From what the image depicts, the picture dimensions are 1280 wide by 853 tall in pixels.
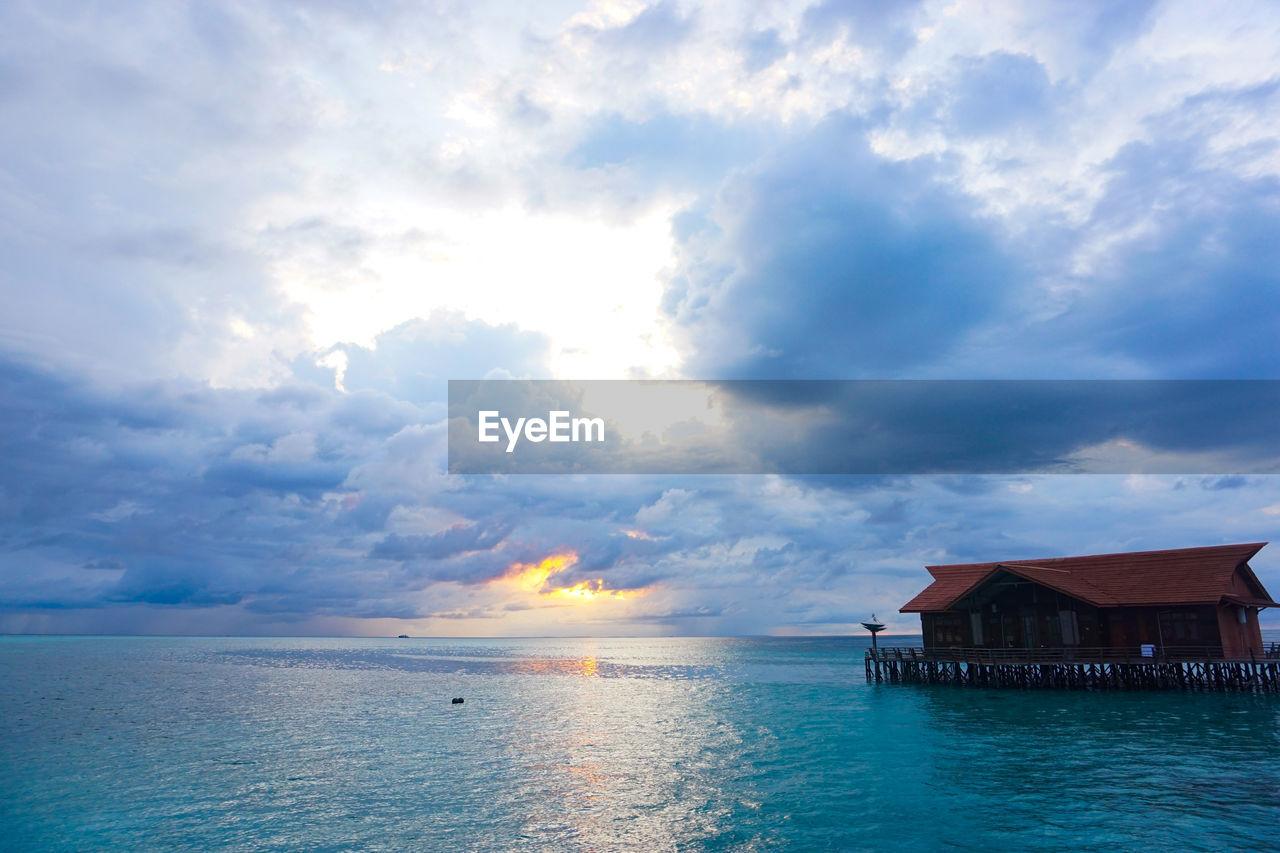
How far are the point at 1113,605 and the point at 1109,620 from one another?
7.07 feet

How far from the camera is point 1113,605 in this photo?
4834 cm

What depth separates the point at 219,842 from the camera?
2203 centimetres

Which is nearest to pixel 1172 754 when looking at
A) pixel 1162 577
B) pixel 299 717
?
pixel 1162 577

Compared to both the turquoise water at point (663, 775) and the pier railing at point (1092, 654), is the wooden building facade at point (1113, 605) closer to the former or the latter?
the pier railing at point (1092, 654)

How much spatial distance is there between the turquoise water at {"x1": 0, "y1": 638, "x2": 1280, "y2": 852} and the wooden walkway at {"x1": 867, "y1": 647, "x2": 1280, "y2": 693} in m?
1.75

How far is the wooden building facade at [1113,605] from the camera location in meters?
46.9

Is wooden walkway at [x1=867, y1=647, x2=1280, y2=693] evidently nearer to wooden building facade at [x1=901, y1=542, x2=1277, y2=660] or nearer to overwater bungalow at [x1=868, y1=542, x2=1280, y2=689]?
overwater bungalow at [x1=868, y1=542, x2=1280, y2=689]

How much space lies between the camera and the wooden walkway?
47.7m

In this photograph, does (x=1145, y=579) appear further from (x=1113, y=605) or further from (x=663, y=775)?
(x=663, y=775)

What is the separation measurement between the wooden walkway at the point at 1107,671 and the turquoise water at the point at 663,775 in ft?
Result: 5.76

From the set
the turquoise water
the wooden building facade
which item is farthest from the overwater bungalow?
the turquoise water

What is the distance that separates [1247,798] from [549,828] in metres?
23.0

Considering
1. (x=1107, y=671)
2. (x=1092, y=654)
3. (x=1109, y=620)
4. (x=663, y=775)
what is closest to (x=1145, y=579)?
(x=1109, y=620)

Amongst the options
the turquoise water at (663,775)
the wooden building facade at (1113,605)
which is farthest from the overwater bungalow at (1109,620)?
the turquoise water at (663,775)
